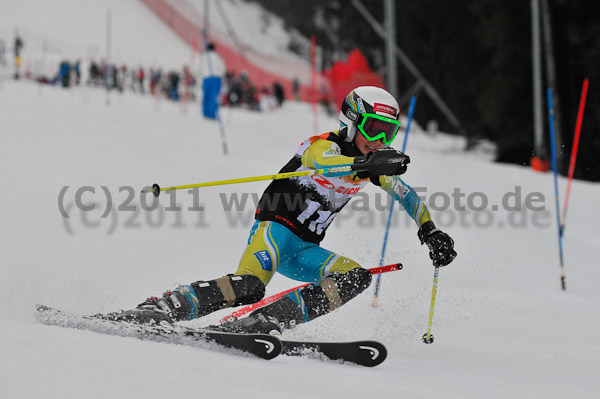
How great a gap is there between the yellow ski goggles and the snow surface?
4.37 feet

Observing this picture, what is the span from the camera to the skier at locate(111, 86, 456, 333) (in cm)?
350

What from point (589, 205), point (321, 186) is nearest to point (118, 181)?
point (321, 186)

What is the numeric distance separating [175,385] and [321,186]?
1836mm

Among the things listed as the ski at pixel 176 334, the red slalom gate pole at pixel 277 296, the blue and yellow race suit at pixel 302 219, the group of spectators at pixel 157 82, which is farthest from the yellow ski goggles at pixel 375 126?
the group of spectators at pixel 157 82

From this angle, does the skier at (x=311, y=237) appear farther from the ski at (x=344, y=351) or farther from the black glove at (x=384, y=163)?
the ski at (x=344, y=351)

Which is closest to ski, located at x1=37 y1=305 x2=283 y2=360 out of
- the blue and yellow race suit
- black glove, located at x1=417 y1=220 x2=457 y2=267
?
the blue and yellow race suit

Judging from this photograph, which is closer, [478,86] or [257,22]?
[478,86]

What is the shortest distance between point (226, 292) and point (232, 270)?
2771 mm

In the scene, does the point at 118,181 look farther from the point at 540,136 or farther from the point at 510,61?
the point at 510,61

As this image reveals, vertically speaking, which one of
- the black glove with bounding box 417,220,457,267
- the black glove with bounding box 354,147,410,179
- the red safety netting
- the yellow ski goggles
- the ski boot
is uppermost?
the red safety netting

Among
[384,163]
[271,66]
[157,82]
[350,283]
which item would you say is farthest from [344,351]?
[271,66]

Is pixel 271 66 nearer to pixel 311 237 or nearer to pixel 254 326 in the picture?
pixel 311 237

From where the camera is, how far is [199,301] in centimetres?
357

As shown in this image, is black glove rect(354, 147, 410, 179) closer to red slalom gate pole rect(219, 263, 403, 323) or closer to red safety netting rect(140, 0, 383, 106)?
red slalom gate pole rect(219, 263, 403, 323)
